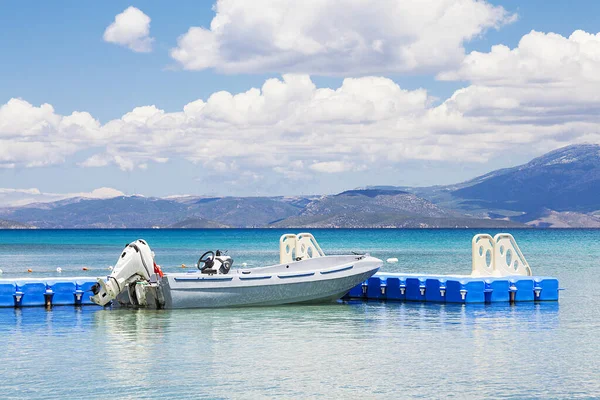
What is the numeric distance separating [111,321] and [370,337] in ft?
29.5

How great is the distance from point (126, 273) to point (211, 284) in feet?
9.62

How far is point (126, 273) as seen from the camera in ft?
108

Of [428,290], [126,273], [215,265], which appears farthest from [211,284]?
[428,290]

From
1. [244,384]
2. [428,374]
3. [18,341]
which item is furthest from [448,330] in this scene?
[18,341]

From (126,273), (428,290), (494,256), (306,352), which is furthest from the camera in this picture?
(494,256)

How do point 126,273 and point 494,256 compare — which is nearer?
point 126,273

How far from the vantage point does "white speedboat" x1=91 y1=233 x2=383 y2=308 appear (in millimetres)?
32812

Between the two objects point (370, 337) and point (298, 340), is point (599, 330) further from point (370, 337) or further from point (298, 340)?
point (298, 340)

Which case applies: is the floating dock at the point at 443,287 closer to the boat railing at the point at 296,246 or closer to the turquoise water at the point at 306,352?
the turquoise water at the point at 306,352

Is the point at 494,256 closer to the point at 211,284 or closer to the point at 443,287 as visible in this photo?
the point at 443,287

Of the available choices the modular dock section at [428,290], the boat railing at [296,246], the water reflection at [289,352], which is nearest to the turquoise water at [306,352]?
the water reflection at [289,352]

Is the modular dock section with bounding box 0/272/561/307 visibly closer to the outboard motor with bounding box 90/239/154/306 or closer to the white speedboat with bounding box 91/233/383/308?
the white speedboat with bounding box 91/233/383/308

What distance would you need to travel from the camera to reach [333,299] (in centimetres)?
3538

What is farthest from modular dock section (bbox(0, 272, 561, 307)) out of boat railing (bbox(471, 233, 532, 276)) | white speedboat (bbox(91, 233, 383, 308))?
white speedboat (bbox(91, 233, 383, 308))
